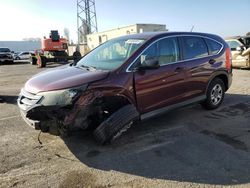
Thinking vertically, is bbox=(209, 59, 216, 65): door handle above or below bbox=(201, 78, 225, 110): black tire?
above

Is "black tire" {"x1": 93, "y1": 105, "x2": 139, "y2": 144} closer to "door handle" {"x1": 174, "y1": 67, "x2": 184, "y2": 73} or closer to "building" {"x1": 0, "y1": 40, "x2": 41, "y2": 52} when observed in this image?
"door handle" {"x1": 174, "y1": 67, "x2": 184, "y2": 73}

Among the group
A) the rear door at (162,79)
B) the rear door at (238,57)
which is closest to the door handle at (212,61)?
the rear door at (162,79)

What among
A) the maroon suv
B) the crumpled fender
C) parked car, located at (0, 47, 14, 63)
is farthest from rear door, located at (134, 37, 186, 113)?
parked car, located at (0, 47, 14, 63)

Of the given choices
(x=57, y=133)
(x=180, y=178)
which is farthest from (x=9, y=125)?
(x=180, y=178)

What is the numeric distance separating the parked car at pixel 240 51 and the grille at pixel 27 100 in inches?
478

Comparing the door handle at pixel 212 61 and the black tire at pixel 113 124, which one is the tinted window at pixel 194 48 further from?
the black tire at pixel 113 124

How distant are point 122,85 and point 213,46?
9.89 ft

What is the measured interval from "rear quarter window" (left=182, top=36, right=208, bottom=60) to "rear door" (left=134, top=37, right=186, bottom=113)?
253mm

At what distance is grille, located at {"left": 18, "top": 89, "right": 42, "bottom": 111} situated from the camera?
14.3ft

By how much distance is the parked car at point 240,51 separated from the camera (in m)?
14.3

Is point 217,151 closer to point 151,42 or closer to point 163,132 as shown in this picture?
point 163,132

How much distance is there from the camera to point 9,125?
20.1 ft

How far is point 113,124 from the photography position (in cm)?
455

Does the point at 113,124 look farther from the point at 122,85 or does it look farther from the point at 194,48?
the point at 194,48
